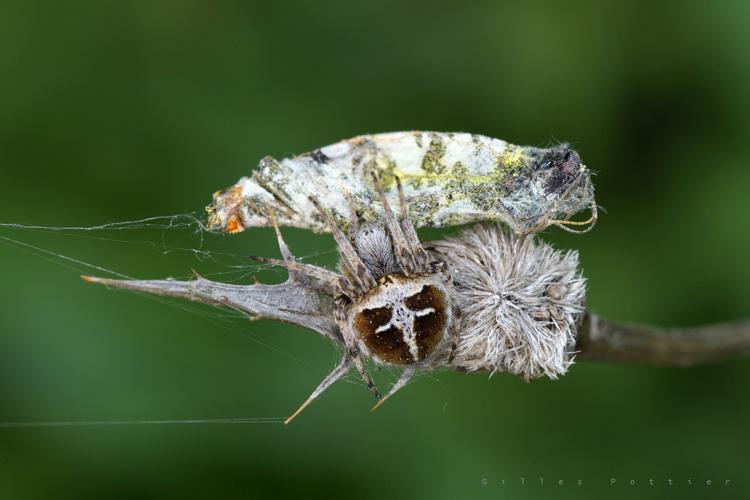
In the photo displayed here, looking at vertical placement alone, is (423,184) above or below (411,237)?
above

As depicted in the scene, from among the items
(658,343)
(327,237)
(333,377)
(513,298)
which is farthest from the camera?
(327,237)

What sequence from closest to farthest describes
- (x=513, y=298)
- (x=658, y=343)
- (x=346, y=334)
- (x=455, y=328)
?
(x=346, y=334) < (x=455, y=328) < (x=513, y=298) < (x=658, y=343)

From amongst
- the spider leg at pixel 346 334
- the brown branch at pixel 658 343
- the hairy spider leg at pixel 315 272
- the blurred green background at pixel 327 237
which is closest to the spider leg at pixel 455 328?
the spider leg at pixel 346 334

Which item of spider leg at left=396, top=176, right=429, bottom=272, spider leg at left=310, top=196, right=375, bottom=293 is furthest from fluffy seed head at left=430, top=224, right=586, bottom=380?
spider leg at left=310, top=196, right=375, bottom=293

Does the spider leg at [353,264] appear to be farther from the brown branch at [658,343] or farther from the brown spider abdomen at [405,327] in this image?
the brown branch at [658,343]

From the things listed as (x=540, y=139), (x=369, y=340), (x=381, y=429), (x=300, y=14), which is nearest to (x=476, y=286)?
(x=369, y=340)

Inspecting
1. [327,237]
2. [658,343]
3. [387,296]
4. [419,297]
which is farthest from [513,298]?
[327,237]

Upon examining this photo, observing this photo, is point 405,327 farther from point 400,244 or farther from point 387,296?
point 400,244
